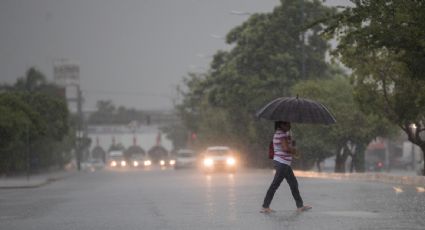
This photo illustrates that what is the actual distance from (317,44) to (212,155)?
687 inches

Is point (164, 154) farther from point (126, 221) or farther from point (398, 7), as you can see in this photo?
point (126, 221)

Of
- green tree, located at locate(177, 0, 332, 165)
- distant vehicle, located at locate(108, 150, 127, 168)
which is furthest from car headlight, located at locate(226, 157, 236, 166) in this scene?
distant vehicle, located at locate(108, 150, 127, 168)

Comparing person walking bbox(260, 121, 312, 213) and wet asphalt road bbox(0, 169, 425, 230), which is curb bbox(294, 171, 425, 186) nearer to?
wet asphalt road bbox(0, 169, 425, 230)

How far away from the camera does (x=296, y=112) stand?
62.4 feet

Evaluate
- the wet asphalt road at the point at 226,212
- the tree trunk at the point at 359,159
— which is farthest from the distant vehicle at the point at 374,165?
the wet asphalt road at the point at 226,212

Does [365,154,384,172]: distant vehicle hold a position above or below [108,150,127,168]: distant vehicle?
below

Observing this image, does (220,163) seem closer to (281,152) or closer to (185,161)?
(185,161)

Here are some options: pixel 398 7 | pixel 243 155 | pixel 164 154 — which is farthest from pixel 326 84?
Answer: pixel 164 154

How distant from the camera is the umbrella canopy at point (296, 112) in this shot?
18844mm

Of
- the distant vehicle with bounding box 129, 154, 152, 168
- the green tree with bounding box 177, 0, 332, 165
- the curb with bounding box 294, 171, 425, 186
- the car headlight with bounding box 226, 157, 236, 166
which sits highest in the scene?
the green tree with bounding box 177, 0, 332, 165

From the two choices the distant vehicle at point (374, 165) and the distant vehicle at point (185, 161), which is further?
the distant vehicle at point (374, 165)

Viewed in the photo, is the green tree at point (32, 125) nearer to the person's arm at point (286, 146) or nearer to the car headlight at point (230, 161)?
the car headlight at point (230, 161)

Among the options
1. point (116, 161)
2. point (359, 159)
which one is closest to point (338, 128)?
point (359, 159)

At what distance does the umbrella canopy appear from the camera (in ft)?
61.8
